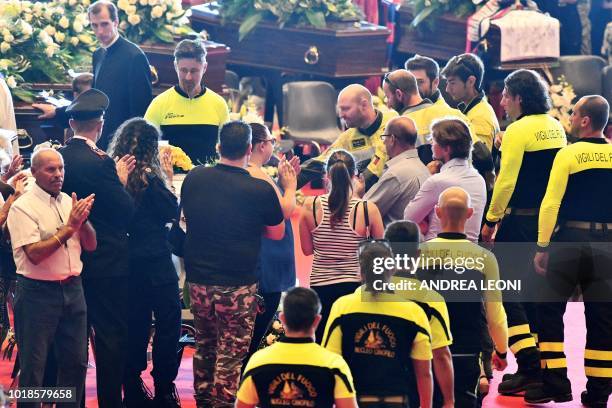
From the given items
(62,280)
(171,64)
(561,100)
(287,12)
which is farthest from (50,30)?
(561,100)

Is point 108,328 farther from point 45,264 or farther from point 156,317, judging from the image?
point 45,264

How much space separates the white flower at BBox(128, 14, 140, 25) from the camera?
10.5 meters

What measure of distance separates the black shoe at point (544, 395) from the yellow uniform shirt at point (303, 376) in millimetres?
2541

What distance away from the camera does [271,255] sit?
7305 millimetres

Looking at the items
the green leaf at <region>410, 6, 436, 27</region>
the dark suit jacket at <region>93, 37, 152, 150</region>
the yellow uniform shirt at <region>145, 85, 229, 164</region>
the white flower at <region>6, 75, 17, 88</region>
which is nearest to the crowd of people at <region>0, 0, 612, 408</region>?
the yellow uniform shirt at <region>145, 85, 229, 164</region>

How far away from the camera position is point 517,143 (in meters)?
7.55

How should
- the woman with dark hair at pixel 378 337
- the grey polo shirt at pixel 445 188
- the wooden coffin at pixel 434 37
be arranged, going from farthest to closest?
the wooden coffin at pixel 434 37
the grey polo shirt at pixel 445 188
the woman with dark hair at pixel 378 337

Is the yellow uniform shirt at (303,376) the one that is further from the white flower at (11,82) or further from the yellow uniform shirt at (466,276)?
the white flower at (11,82)

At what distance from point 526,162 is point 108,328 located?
95.5 inches

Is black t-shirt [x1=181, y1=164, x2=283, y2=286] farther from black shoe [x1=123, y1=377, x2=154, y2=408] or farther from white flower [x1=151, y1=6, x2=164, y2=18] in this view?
white flower [x1=151, y1=6, x2=164, y2=18]

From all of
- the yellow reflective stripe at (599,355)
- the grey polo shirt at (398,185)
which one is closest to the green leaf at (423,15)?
the grey polo shirt at (398,185)

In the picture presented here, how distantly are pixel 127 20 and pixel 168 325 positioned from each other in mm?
4009

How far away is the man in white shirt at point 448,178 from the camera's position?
702 cm

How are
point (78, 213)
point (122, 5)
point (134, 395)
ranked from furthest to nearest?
point (122, 5), point (134, 395), point (78, 213)
